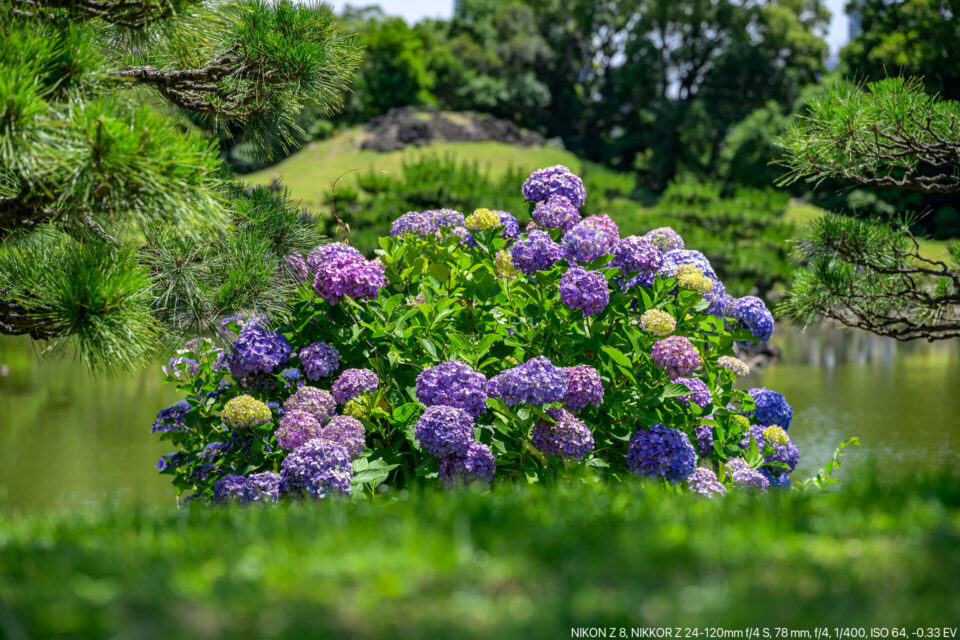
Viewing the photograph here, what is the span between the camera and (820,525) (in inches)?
67.2

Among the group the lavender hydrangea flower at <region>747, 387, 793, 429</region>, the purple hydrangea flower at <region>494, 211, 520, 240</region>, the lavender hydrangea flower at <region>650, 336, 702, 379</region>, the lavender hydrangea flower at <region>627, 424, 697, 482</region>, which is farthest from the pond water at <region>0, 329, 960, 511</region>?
the purple hydrangea flower at <region>494, 211, 520, 240</region>

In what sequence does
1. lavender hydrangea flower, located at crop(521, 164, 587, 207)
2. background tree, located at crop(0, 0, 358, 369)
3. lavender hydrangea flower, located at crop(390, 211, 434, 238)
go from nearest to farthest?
background tree, located at crop(0, 0, 358, 369) < lavender hydrangea flower, located at crop(521, 164, 587, 207) < lavender hydrangea flower, located at crop(390, 211, 434, 238)

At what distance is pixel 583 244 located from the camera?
3.51 m

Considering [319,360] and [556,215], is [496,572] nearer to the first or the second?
[319,360]

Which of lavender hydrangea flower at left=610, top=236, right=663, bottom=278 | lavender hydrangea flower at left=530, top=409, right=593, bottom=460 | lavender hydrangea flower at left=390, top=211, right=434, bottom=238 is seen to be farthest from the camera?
lavender hydrangea flower at left=390, top=211, right=434, bottom=238

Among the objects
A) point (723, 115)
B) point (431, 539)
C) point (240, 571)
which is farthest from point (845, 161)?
point (723, 115)

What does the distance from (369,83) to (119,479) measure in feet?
106

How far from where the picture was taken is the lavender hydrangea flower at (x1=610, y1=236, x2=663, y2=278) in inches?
140

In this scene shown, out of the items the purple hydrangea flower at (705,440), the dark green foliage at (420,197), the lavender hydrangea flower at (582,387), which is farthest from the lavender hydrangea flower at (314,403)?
the dark green foliage at (420,197)

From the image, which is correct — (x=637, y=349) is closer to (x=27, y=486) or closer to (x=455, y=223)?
(x=455, y=223)

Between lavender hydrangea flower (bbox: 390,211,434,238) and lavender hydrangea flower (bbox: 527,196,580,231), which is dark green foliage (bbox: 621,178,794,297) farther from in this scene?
lavender hydrangea flower (bbox: 527,196,580,231)

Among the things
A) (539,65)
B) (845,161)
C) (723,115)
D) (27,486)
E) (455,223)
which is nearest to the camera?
(455,223)

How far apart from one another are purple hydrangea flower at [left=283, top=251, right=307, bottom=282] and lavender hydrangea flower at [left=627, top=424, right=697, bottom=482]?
1799mm

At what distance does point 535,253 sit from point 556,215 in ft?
1.41
